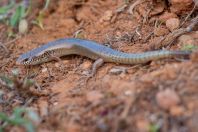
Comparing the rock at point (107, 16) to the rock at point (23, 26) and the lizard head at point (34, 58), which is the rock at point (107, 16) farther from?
the rock at point (23, 26)

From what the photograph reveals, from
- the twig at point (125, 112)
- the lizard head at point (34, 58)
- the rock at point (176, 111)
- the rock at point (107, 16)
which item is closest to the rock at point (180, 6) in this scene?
the rock at point (107, 16)

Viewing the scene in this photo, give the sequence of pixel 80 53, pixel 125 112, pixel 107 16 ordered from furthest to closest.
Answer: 1. pixel 107 16
2. pixel 80 53
3. pixel 125 112

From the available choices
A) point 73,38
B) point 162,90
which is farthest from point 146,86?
point 73,38

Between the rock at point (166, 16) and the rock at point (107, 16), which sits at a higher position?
the rock at point (107, 16)

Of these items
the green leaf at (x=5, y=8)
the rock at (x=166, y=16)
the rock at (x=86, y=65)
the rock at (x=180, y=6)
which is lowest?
the rock at (x=86, y=65)

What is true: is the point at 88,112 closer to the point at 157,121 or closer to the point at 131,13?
the point at 157,121

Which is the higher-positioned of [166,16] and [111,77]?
[166,16]

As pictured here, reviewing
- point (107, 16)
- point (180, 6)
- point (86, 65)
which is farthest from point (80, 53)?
point (180, 6)

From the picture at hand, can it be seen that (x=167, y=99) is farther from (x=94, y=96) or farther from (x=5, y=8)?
(x=5, y=8)
